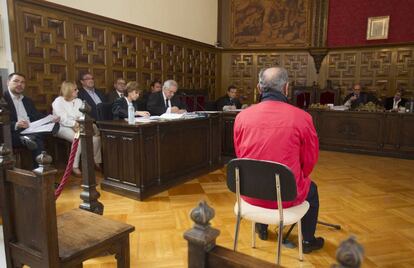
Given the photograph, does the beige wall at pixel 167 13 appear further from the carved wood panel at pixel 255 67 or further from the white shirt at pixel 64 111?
the white shirt at pixel 64 111

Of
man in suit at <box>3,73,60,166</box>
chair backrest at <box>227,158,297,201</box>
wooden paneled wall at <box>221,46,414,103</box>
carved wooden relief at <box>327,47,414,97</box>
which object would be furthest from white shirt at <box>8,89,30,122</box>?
carved wooden relief at <box>327,47,414,97</box>

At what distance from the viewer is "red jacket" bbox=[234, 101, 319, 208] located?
6.51 feet

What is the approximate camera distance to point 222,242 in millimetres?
2717

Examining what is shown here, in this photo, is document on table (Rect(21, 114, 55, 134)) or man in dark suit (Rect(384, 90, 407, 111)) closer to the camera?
document on table (Rect(21, 114, 55, 134))

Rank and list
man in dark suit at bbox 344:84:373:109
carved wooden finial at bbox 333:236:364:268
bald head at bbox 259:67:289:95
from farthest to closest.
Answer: man in dark suit at bbox 344:84:373:109 < bald head at bbox 259:67:289:95 < carved wooden finial at bbox 333:236:364:268

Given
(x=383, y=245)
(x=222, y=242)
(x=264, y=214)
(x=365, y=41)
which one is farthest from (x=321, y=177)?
(x=365, y=41)

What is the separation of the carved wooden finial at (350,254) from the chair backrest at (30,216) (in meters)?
1.24

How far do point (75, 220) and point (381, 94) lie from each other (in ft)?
25.7

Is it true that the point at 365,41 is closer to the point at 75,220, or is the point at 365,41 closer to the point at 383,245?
the point at 383,245

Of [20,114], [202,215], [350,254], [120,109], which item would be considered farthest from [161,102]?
[350,254]

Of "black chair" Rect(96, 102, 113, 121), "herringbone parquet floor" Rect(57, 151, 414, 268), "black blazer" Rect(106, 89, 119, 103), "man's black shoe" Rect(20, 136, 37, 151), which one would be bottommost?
"herringbone parquet floor" Rect(57, 151, 414, 268)

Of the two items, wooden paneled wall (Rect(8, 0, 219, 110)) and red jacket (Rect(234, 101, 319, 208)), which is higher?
wooden paneled wall (Rect(8, 0, 219, 110))

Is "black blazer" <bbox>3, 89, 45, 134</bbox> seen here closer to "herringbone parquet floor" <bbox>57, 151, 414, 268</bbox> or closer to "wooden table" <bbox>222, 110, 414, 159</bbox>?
"herringbone parquet floor" <bbox>57, 151, 414, 268</bbox>

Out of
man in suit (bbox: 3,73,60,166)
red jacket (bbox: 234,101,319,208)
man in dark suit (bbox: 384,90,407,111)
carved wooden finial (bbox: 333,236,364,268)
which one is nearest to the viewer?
carved wooden finial (bbox: 333,236,364,268)
